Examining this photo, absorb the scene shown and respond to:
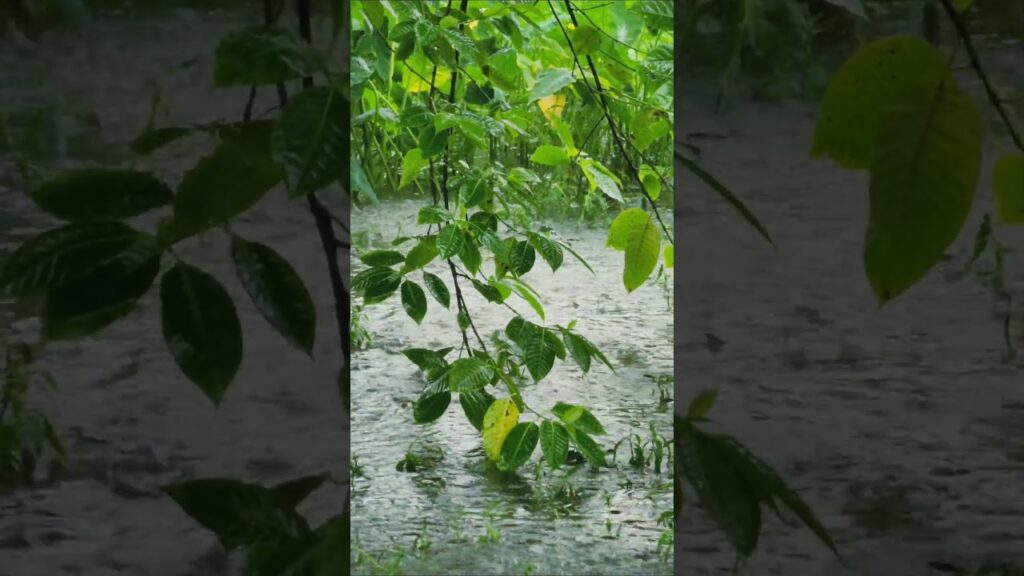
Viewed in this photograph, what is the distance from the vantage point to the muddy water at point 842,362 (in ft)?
1.26

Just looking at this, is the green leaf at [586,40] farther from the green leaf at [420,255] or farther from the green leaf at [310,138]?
the green leaf at [310,138]

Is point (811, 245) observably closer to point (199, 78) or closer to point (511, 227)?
point (199, 78)

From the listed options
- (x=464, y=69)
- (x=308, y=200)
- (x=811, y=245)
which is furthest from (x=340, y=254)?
(x=464, y=69)

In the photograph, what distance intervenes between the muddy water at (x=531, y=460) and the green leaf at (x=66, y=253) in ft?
1.38

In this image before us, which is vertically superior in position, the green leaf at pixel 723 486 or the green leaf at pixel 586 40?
the green leaf at pixel 586 40

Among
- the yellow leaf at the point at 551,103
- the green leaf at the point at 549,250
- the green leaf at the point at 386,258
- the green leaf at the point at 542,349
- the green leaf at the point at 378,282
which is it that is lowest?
the green leaf at the point at 542,349

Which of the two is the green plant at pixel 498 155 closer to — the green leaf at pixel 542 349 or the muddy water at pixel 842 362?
the green leaf at pixel 542 349

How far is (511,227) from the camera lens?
77cm

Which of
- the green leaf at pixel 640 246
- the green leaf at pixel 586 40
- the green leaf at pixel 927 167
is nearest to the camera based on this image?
the green leaf at pixel 927 167

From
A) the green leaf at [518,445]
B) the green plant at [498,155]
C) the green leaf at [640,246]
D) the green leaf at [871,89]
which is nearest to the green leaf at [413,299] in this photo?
the green plant at [498,155]

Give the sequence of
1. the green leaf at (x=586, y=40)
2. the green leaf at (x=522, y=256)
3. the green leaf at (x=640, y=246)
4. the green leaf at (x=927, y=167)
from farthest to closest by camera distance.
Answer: the green leaf at (x=522, y=256) → the green leaf at (x=586, y=40) → the green leaf at (x=640, y=246) → the green leaf at (x=927, y=167)

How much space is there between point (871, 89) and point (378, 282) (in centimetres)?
40

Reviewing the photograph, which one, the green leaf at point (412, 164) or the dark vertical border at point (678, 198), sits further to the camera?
the green leaf at point (412, 164)

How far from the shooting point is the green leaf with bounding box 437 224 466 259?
2.27 ft
